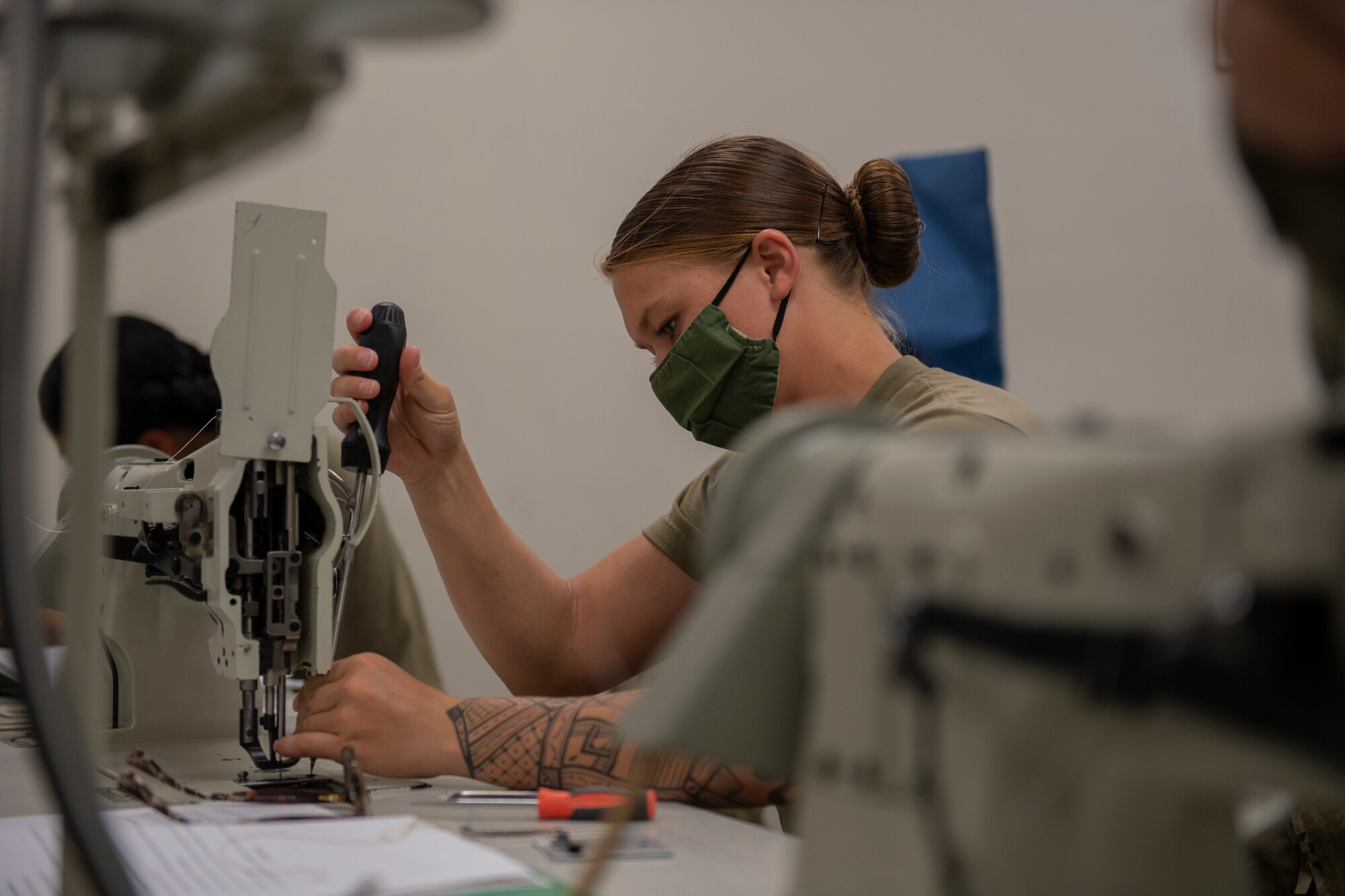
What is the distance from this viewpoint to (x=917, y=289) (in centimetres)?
228

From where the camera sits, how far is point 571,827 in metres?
0.93

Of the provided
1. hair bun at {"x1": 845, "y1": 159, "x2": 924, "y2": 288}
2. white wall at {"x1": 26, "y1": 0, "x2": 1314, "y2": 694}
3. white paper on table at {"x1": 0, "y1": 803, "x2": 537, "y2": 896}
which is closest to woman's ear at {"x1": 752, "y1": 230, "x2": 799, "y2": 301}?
hair bun at {"x1": 845, "y1": 159, "x2": 924, "y2": 288}

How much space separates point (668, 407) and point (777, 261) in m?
0.27

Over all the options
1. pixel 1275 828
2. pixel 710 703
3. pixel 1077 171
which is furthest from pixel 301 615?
pixel 1077 171

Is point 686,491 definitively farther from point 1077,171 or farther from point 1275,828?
point 1077,171

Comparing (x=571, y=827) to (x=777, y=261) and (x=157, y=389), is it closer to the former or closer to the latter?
(x=777, y=261)

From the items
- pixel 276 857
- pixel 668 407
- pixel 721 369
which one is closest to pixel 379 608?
pixel 668 407

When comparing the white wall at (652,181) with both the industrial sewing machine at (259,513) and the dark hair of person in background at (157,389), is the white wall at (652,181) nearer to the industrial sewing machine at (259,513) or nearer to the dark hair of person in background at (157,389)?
the dark hair of person in background at (157,389)

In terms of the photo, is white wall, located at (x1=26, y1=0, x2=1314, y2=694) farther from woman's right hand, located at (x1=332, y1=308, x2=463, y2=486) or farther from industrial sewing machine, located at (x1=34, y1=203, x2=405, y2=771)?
industrial sewing machine, located at (x1=34, y1=203, x2=405, y2=771)

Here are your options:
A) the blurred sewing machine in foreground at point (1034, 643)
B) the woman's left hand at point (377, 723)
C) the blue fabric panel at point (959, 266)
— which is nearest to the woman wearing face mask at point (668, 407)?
the woman's left hand at point (377, 723)

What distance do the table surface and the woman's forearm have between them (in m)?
0.50

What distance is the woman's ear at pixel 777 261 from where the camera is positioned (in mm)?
1457

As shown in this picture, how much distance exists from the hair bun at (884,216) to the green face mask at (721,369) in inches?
8.0

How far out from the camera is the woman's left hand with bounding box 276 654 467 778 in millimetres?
1103
